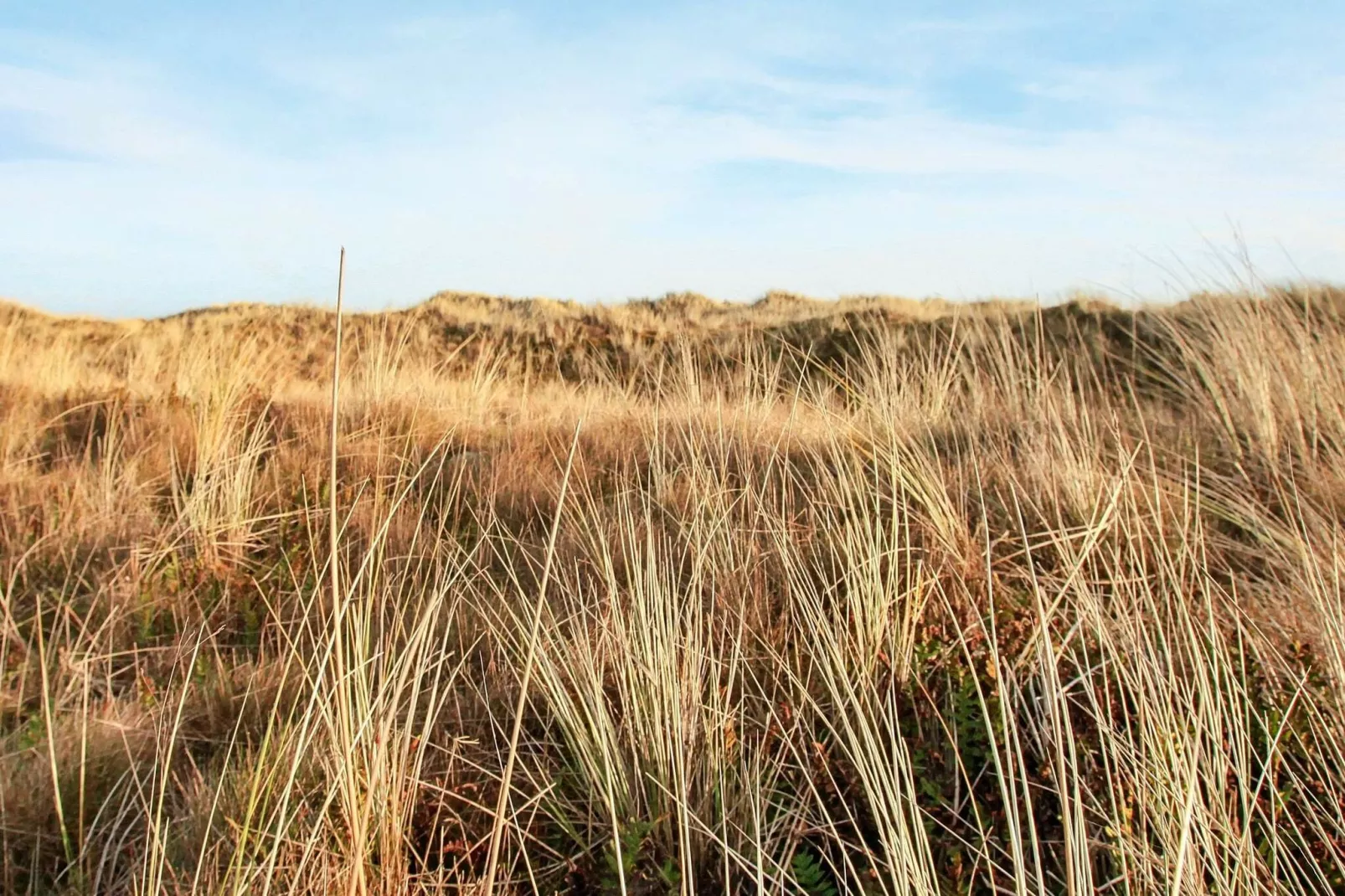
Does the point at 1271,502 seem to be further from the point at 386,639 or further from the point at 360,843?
the point at 360,843

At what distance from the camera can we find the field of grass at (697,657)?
4.84ft

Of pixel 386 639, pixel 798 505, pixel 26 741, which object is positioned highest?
pixel 798 505

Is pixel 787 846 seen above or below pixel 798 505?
below

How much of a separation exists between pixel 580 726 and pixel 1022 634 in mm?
1073

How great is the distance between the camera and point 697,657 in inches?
75.5

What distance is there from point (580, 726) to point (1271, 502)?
2.63 meters

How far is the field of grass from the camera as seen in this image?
1475 mm

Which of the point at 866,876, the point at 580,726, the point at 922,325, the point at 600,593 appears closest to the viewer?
the point at 866,876

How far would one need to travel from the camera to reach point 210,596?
2820mm

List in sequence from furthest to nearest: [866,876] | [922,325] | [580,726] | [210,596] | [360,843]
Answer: [922,325] → [210,596] → [580,726] → [866,876] → [360,843]

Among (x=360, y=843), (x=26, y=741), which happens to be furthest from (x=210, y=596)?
(x=360, y=843)

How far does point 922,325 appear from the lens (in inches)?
452

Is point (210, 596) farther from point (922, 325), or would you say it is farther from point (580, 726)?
point (922, 325)

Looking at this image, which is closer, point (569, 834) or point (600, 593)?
point (569, 834)
